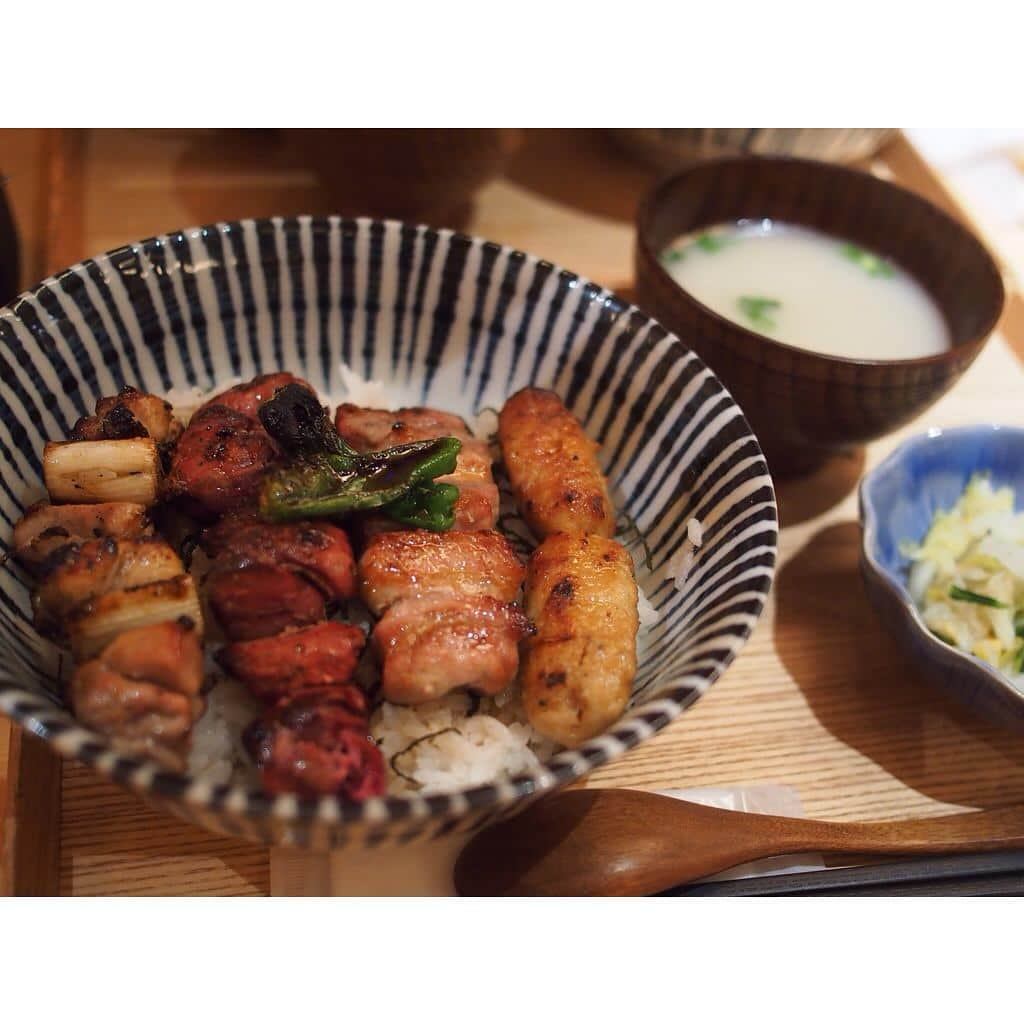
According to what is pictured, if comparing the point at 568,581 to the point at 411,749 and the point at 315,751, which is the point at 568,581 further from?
the point at 315,751

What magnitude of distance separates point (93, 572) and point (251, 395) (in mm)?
682

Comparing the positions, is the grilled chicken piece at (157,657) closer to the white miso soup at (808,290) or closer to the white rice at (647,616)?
the white rice at (647,616)

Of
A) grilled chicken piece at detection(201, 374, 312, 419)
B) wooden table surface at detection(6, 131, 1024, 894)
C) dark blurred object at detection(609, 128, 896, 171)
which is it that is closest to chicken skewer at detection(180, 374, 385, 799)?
grilled chicken piece at detection(201, 374, 312, 419)

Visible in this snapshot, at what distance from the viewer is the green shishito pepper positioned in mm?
1945

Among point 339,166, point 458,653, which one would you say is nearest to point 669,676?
point 458,653

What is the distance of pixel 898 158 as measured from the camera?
4.47 meters

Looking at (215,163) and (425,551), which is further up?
(215,163)

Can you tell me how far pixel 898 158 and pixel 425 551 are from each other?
374cm

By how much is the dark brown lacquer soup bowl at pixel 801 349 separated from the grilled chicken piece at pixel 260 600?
147 centimetres

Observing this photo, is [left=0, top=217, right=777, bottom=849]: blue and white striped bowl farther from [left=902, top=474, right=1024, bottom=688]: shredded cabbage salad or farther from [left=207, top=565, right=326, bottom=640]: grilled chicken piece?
[left=902, top=474, right=1024, bottom=688]: shredded cabbage salad

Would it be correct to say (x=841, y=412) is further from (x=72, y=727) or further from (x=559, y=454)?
(x=72, y=727)

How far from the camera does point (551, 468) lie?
233 cm

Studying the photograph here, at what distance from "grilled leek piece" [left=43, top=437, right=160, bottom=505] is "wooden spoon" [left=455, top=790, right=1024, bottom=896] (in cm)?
109

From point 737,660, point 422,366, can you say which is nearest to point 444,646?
point 737,660
